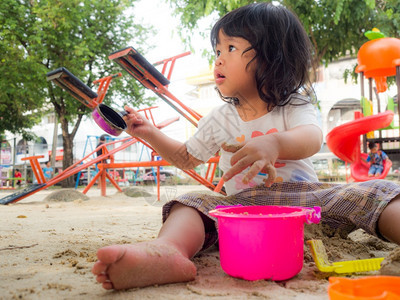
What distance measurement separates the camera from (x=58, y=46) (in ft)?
21.1

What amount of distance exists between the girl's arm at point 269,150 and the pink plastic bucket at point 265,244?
76 mm

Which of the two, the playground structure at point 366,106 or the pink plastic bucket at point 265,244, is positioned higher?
the playground structure at point 366,106

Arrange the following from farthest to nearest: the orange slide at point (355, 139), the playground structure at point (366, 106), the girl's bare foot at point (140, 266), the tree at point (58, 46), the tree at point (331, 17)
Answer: the tree at point (58, 46)
the tree at point (331, 17)
the playground structure at point (366, 106)
the orange slide at point (355, 139)
the girl's bare foot at point (140, 266)

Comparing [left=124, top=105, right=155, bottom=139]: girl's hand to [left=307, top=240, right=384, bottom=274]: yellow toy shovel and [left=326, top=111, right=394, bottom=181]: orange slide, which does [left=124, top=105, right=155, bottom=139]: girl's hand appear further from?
[left=326, top=111, right=394, bottom=181]: orange slide

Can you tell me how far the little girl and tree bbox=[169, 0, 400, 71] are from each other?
8.28ft

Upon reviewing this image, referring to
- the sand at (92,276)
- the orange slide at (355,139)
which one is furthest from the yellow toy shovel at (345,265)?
the orange slide at (355,139)

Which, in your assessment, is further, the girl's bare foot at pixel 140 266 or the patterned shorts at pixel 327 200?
the patterned shorts at pixel 327 200

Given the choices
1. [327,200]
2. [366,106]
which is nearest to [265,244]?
[327,200]

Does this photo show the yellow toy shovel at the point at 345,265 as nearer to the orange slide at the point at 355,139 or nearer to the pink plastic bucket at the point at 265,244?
the pink plastic bucket at the point at 265,244

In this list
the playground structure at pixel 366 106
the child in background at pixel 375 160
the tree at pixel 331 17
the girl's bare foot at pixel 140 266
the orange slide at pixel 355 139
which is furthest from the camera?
the tree at pixel 331 17

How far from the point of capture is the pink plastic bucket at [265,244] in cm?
65

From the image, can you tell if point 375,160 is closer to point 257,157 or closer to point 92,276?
point 257,157

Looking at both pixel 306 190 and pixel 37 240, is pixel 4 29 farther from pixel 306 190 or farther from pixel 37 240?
pixel 306 190

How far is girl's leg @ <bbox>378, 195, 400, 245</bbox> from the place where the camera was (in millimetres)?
762
